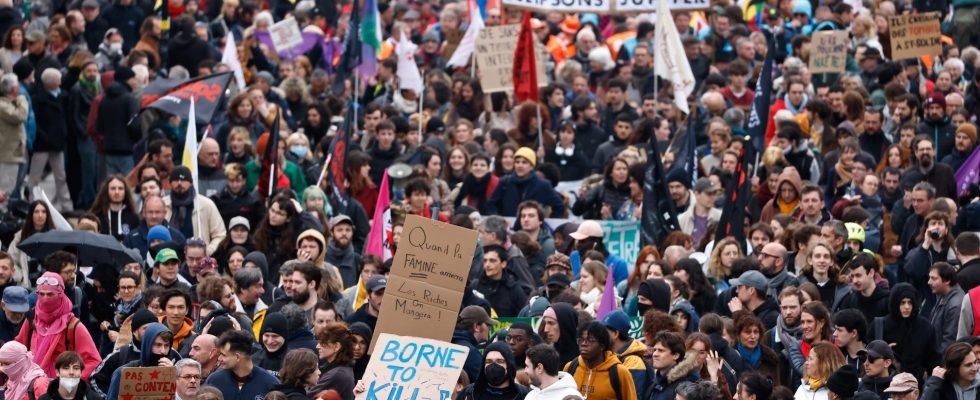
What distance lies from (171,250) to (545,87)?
9090 mm

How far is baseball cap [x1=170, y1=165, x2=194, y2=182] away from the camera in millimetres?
19750

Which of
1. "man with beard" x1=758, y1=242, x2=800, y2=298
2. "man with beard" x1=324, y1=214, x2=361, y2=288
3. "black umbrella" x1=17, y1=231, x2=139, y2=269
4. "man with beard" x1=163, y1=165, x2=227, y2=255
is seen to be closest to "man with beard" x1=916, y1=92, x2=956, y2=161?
"man with beard" x1=758, y1=242, x2=800, y2=298

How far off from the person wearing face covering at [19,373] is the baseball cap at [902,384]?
18.1ft

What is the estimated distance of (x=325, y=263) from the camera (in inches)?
692

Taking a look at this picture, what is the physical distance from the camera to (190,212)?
19.7 metres

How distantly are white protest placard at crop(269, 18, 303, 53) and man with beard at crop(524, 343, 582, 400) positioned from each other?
15.8 m

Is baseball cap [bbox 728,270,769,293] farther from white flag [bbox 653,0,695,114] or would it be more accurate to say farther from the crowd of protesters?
white flag [bbox 653,0,695,114]

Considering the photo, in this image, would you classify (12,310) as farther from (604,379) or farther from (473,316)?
(604,379)

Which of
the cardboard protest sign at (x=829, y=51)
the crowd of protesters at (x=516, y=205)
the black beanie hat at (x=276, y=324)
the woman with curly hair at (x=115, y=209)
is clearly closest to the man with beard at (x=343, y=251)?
the crowd of protesters at (x=516, y=205)

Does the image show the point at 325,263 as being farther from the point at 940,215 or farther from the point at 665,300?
the point at 940,215

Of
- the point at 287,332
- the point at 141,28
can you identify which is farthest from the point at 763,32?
the point at 287,332

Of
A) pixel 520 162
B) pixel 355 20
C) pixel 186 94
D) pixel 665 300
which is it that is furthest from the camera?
pixel 355 20

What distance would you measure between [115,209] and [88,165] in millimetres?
3809

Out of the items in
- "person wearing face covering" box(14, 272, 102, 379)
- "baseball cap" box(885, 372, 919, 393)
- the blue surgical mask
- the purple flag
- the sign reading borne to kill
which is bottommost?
the purple flag
